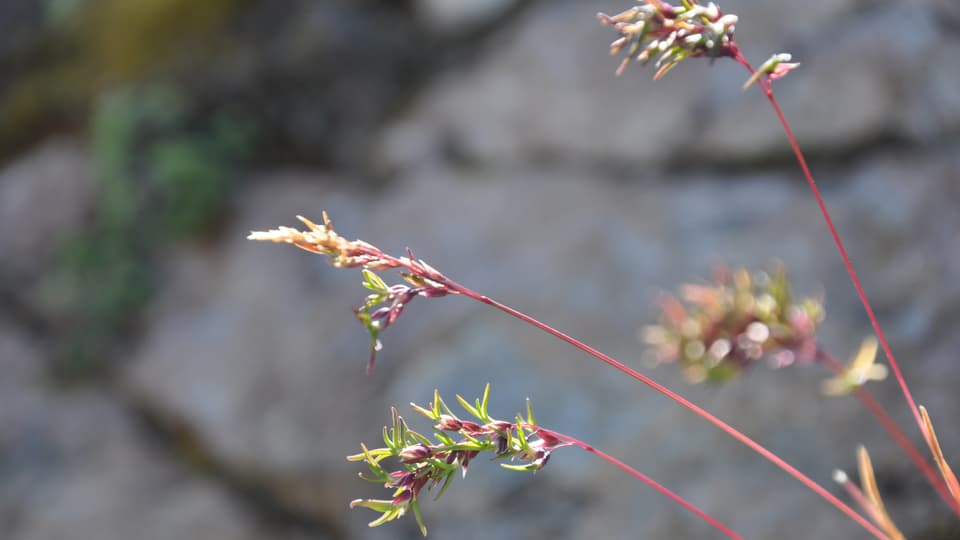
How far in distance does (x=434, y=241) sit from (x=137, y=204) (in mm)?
1211

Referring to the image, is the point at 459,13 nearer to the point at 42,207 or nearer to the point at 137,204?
the point at 137,204

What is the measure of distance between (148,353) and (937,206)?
257 centimetres

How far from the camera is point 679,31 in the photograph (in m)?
0.99

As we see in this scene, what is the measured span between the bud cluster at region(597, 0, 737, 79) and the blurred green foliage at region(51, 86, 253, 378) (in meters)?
2.72

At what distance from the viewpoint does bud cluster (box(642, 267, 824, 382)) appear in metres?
1.43

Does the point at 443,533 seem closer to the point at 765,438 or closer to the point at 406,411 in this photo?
the point at 406,411

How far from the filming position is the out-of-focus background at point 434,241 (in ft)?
7.78

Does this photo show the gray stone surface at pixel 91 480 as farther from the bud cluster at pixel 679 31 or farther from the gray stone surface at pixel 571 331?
the bud cluster at pixel 679 31

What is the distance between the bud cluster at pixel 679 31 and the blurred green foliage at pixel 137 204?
2.72 meters

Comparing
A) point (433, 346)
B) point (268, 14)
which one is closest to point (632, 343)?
point (433, 346)

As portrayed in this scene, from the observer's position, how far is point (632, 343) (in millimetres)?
2602

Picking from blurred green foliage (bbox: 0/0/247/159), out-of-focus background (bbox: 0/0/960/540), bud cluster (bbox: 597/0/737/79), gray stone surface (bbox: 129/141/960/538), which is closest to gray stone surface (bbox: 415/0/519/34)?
out-of-focus background (bbox: 0/0/960/540)

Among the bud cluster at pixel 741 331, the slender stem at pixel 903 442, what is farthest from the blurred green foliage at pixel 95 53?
the slender stem at pixel 903 442

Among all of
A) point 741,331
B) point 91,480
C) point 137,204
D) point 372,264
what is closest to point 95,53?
point 137,204
